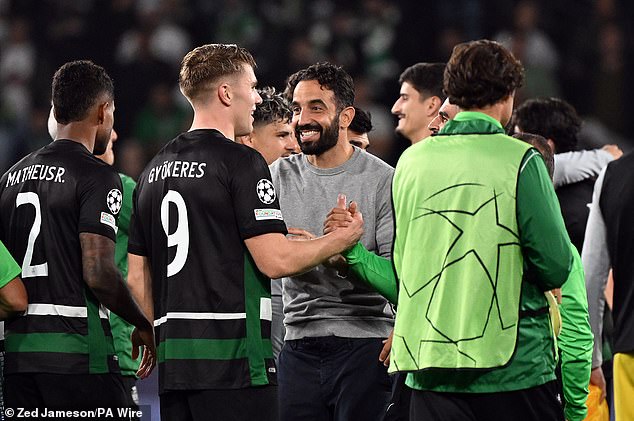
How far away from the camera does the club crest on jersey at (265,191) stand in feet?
12.9

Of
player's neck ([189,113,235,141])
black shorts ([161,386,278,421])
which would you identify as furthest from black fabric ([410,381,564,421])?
player's neck ([189,113,235,141])

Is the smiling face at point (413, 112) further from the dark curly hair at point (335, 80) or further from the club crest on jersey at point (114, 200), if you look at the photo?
the club crest on jersey at point (114, 200)

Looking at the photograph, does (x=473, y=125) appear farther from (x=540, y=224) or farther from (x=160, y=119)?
(x=160, y=119)

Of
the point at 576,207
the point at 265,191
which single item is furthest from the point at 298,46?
the point at 265,191

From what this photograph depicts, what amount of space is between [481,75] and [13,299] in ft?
6.72

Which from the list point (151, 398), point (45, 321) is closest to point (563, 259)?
point (45, 321)

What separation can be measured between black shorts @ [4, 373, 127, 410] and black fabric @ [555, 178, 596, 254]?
2.79m

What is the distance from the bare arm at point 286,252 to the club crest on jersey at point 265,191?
13 centimetres

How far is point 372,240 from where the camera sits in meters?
4.75

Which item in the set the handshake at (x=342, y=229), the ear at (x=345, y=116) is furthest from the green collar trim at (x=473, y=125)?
the ear at (x=345, y=116)

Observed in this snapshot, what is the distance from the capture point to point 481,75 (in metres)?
3.55

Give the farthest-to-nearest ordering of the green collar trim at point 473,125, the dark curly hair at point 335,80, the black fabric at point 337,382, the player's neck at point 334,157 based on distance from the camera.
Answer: the dark curly hair at point 335,80 < the player's neck at point 334,157 < the black fabric at point 337,382 < the green collar trim at point 473,125

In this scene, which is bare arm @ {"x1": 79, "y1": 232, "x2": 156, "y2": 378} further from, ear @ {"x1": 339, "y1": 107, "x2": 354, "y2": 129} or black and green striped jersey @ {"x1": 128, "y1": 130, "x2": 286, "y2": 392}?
ear @ {"x1": 339, "y1": 107, "x2": 354, "y2": 129}

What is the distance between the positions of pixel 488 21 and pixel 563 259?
853 centimetres
